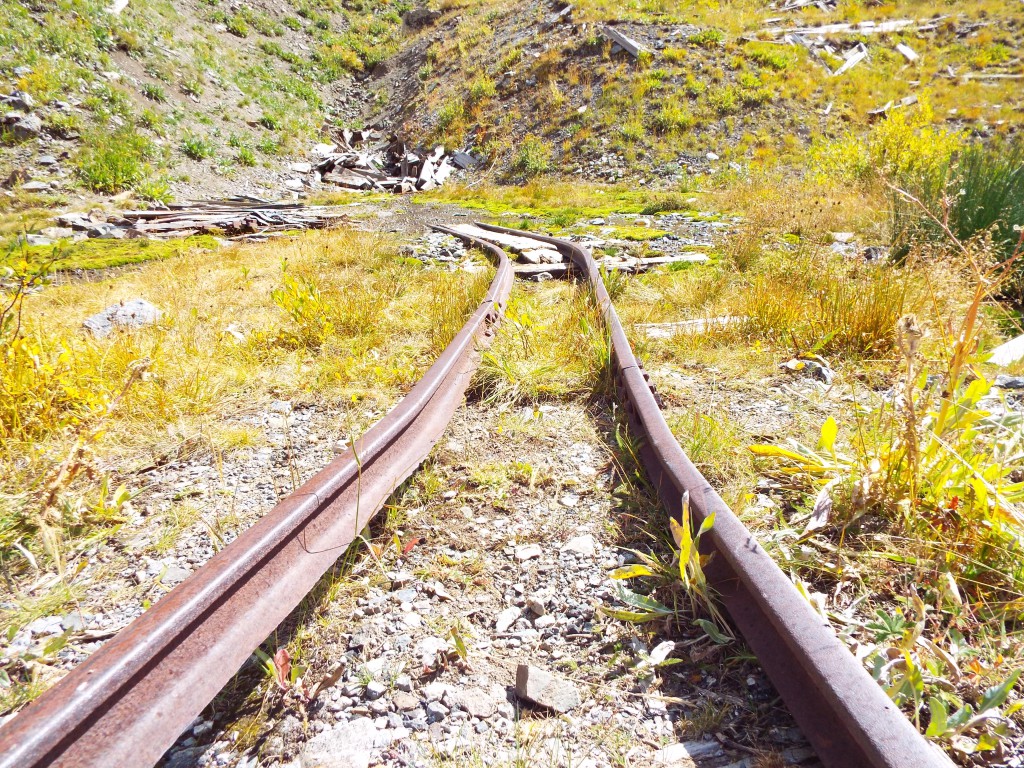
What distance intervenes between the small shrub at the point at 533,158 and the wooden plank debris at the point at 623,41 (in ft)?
14.5

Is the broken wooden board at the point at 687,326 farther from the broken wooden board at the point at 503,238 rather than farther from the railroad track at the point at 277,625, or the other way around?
the broken wooden board at the point at 503,238

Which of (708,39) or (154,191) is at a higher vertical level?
(708,39)

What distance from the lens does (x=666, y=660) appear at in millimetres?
1317

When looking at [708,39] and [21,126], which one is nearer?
[21,126]

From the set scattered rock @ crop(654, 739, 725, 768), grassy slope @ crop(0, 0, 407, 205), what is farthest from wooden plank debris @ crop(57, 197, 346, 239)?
scattered rock @ crop(654, 739, 725, 768)

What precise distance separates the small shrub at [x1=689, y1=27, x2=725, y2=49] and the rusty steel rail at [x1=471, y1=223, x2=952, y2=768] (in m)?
20.3

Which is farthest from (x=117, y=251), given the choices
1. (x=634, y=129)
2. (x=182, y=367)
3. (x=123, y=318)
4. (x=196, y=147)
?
(x=634, y=129)

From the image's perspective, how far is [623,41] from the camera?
1762cm

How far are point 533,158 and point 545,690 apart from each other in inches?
653

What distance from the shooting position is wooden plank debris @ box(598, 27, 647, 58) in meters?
17.3

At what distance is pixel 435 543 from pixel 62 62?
20168 mm

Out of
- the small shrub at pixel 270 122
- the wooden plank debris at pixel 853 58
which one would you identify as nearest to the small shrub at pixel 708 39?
the wooden plank debris at pixel 853 58

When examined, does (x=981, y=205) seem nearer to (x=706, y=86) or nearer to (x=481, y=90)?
(x=706, y=86)

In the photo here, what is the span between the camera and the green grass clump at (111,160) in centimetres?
1251
